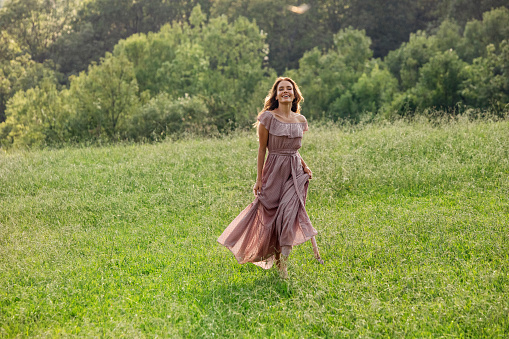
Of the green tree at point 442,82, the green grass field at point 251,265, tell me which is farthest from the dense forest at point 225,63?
the green grass field at point 251,265

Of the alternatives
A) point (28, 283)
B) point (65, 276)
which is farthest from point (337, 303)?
point (28, 283)

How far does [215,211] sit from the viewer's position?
30.5 feet

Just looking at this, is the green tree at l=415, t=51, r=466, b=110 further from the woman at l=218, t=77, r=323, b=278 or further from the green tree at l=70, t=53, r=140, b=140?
the woman at l=218, t=77, r=323, b=278

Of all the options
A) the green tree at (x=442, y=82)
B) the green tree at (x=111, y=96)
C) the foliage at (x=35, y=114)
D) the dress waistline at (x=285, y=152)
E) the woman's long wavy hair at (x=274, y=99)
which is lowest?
the foliage at (x=35, y=114)

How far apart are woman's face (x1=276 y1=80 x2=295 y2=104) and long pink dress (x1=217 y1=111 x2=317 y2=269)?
257mm

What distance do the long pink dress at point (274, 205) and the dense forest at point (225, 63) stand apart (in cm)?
1084

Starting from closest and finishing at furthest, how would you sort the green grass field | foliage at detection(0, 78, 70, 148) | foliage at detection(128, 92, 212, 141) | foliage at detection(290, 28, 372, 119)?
the green grass field, foliage at detection(128, 92, 212, 141), foliage at detection(0, 78, 70, 148), foliage at detection(290, 28, 372, 119)

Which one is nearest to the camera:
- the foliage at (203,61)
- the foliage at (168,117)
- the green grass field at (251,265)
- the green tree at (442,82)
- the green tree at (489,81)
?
the green grass field at (251,265)

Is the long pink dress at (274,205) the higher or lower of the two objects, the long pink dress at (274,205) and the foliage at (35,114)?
the higher

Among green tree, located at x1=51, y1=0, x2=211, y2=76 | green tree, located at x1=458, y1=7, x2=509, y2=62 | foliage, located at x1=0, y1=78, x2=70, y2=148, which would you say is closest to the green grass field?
foliage, located at x1=0, y1=78, x2=70, y2=148

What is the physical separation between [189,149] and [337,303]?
942 centimetres

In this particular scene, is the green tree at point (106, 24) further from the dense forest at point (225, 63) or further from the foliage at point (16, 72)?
the foliage at point (16, 72)

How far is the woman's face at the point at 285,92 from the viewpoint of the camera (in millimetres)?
5984

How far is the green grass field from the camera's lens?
4863mm
